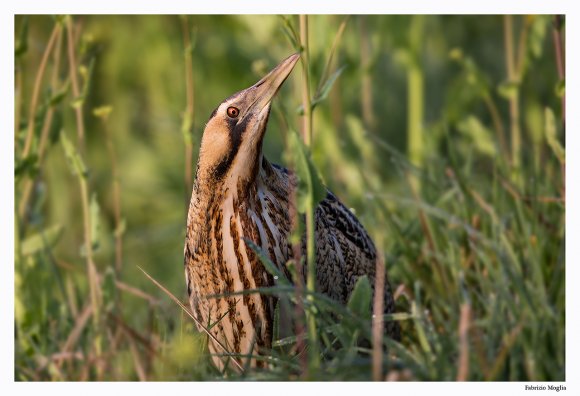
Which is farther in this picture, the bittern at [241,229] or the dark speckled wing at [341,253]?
the dark speckled wing at [341,253]

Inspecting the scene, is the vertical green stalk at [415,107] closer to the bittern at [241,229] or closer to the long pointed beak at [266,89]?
the bittern at [241,229]

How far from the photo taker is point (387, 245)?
12.2ft

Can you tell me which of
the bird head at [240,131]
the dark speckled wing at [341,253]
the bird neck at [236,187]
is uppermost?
the bird head at [240,131]

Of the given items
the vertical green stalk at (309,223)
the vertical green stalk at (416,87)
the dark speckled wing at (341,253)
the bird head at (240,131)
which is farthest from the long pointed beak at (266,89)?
the vertical green stalk at (416,87)

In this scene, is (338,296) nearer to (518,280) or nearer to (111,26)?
(518,280)

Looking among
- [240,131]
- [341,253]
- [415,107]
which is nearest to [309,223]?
[240,131]

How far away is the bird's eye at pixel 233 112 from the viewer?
272 cm

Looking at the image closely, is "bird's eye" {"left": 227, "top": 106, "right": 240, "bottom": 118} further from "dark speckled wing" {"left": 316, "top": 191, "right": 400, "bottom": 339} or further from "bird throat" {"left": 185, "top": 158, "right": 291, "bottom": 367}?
"dark speckled wing" {"left": 316, "top": 191, "right": 400, "bottom": 339}

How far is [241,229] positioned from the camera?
9.25 feet

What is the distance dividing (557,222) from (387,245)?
0.63 m

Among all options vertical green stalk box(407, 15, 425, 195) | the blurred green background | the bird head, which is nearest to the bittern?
the bird head

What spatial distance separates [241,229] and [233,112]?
32cm

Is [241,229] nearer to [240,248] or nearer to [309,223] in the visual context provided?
[240,248]
